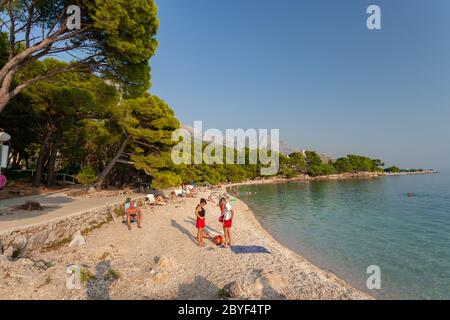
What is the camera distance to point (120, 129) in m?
20.3

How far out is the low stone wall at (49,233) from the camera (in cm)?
725

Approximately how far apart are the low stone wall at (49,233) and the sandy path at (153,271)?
0.46 meters

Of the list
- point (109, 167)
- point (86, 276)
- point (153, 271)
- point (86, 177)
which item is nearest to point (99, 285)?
point (86, 276)

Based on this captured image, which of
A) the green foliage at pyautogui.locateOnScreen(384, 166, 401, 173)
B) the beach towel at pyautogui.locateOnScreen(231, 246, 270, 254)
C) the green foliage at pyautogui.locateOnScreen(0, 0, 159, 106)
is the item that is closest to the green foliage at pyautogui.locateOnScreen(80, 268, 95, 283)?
the beach towel at pyautogui.locateOnScreen(231, 246, 270, 254)

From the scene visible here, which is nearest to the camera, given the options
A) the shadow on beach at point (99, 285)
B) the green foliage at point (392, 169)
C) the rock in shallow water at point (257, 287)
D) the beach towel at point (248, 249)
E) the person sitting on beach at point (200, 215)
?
the shadow on beach at point (99, 285)

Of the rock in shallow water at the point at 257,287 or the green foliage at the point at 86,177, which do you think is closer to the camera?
the rock in shallow water at the point at 257,287

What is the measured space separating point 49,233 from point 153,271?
481cm

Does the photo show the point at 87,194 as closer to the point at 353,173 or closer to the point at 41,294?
the point at 41,294

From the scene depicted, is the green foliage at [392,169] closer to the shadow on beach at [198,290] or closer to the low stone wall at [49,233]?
the low stone wall at [49,233]

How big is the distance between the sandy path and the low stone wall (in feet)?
1.51

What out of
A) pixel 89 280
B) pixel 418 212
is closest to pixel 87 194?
pixel 89 280

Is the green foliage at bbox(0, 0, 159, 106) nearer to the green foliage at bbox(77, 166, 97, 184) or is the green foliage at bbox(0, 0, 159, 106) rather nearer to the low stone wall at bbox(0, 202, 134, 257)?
the low stone wall at bbox(0, 202, 134, 257)

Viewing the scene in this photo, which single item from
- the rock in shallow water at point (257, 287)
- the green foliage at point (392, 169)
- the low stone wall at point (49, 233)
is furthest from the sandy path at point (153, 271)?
the green foliage at point (392, 169)
